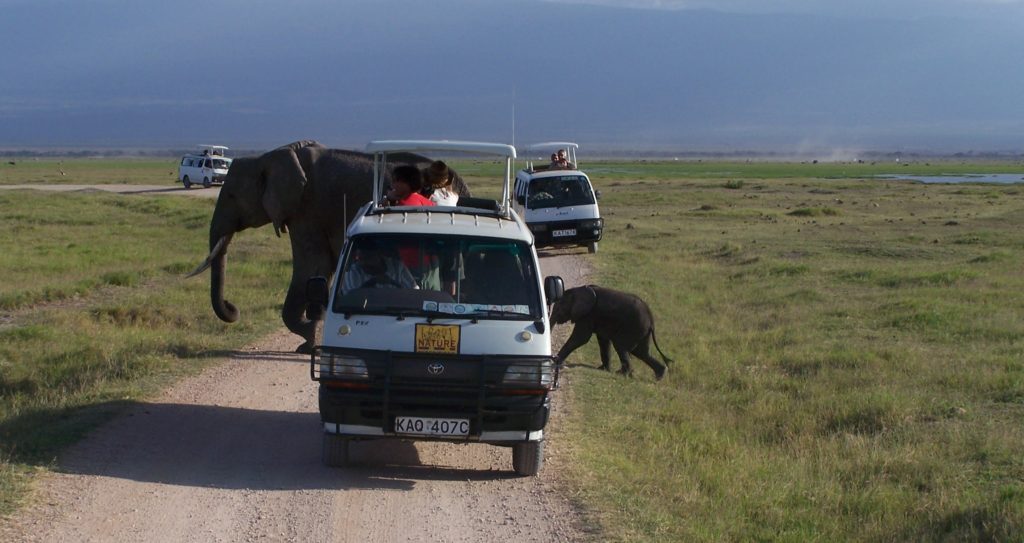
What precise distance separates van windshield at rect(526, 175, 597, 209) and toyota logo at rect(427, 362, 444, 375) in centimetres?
1704

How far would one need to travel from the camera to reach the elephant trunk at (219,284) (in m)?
12.5

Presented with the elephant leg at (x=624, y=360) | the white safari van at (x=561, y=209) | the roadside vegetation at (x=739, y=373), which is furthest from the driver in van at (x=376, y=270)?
the white safari van at (x=561, y=209)

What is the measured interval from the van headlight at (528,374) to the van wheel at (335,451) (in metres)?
1.17

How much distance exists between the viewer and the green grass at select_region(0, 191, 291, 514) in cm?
894

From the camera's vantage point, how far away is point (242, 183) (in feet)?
40.8

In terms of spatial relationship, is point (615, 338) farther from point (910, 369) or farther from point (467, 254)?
point (467, 254)

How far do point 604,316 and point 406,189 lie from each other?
11.4 feet

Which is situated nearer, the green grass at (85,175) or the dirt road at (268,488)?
the dirt road at (268,488)

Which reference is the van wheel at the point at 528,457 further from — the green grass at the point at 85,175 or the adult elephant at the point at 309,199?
the green grass at the point at 85,175

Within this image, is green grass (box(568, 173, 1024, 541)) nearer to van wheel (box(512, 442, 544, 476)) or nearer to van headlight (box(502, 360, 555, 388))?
van wheel (box(512, 442, 544, 476))

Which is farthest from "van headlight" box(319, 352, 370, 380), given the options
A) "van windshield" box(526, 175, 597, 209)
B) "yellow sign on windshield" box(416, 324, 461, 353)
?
"van windshield" box(526, 175, 597, 209)

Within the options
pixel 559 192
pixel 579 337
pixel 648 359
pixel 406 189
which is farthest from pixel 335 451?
pixel 559 192

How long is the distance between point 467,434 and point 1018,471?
411cm

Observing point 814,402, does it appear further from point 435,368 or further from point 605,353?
point 435,368
